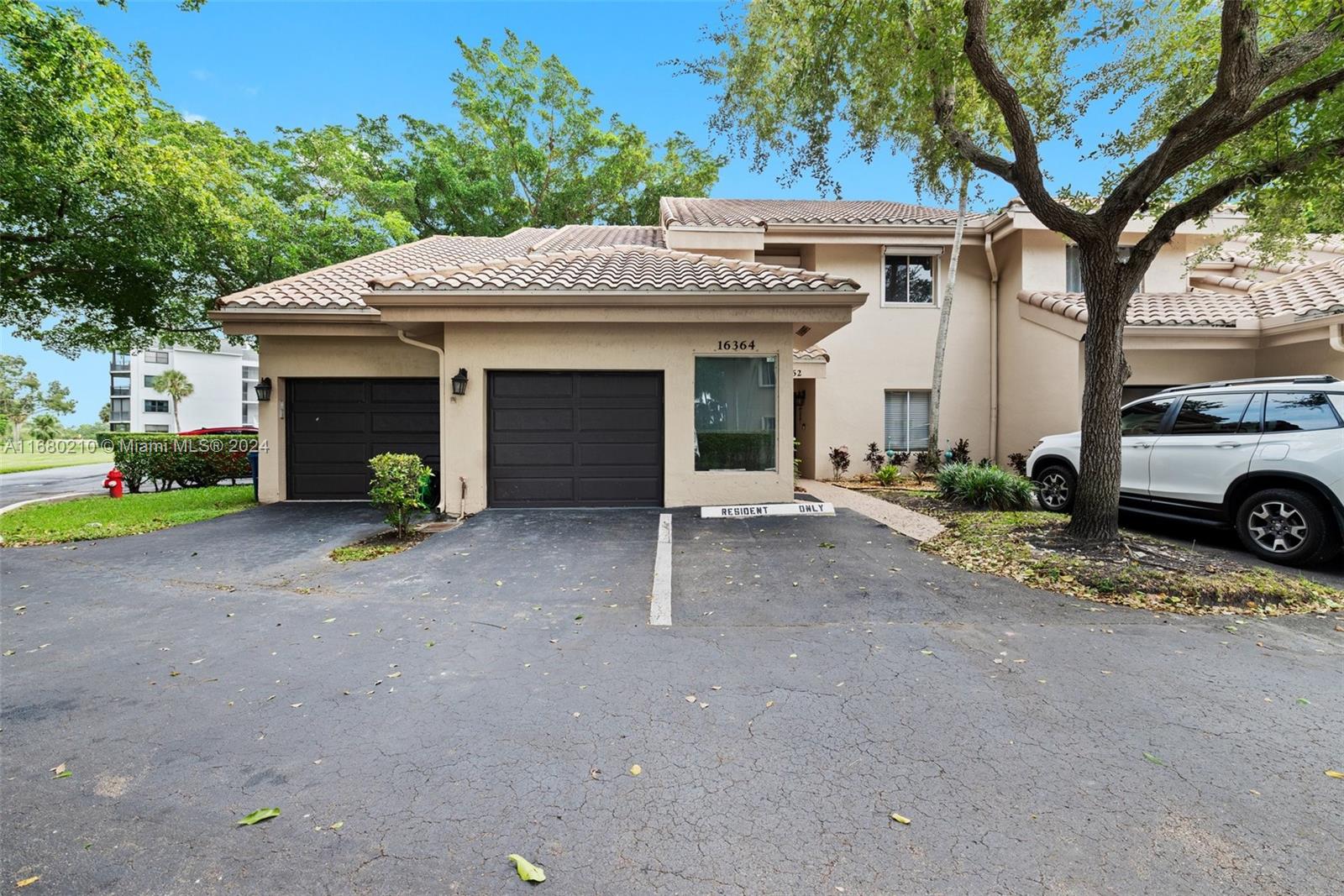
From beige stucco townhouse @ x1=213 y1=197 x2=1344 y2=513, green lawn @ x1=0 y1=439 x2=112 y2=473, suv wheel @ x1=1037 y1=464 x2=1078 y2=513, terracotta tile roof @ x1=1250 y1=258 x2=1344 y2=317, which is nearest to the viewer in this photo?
beige stucco townhouse @ x1=213 y1=197 x2=1344 y2=513

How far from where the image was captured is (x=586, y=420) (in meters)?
8.52

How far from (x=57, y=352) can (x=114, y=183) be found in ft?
→ 27.8

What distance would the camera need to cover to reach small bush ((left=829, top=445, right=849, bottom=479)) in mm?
13016

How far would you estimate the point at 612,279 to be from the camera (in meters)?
8.03

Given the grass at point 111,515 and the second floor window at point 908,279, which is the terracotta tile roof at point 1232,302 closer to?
the second floor window at point 908,279

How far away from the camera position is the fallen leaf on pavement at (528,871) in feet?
6.27

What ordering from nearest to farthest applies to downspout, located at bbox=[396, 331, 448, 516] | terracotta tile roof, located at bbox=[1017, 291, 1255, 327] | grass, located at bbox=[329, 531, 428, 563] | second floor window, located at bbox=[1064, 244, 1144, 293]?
grass, located at bbox=[329, 531, 428, 563] < downspout, located at bbox=[396, 331, 448, 516] < terracotta tile roof, located at bbox=[1017, 291, 1255, 327] < second floor window, located at bbox=[1064, 244, 1144, 293]

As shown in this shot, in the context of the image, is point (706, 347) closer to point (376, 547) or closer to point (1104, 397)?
point (1104, 397)

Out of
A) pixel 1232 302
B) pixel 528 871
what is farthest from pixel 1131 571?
pixel 1232 302

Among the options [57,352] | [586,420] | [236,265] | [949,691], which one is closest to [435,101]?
[236,265]

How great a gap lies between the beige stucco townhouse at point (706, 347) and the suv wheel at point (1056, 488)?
374cm

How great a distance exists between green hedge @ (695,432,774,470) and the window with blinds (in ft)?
20.0

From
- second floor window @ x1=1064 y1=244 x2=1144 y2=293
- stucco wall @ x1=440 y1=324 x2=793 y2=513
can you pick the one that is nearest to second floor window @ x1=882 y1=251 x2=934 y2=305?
second floor window @ x1=1064 y1=244 x2=1144 y2=293

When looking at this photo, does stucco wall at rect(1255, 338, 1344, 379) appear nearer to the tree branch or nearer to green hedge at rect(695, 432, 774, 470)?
the tree branch
